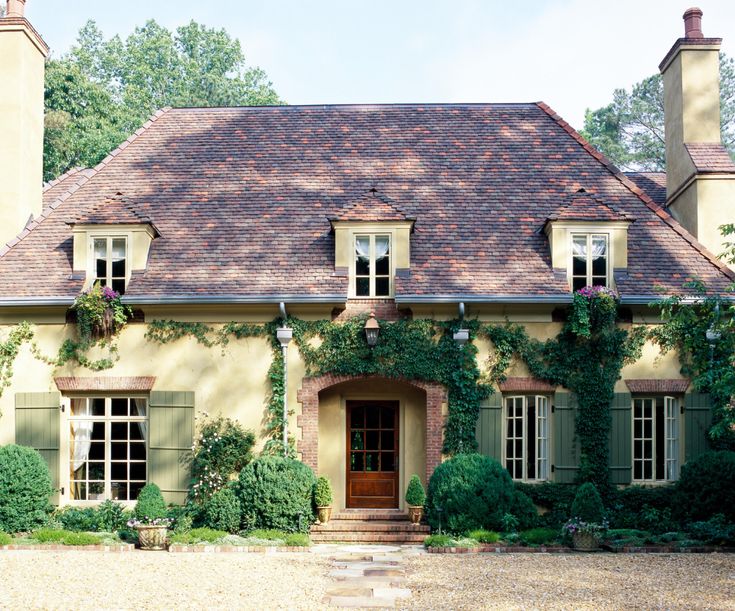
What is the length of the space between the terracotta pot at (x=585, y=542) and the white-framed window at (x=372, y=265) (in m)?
5.35

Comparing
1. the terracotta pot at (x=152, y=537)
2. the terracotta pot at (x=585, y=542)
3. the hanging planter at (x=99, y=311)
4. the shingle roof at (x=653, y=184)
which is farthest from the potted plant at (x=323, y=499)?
the shingle roof at (x=653, y=184)

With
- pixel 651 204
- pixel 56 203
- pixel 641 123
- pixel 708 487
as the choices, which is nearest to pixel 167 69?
pixel 641 123

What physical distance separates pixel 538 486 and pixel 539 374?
195cm

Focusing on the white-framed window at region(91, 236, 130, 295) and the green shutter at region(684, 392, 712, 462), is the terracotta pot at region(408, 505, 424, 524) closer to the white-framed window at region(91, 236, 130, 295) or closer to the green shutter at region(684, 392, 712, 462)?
the green shutter at region(684, 392, 712, 462)

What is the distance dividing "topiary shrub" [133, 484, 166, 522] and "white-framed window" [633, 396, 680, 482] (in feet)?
27.3

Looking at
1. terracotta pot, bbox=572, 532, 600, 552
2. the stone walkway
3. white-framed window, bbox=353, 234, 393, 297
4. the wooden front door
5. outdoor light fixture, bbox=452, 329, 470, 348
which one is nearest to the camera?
the stone walkway

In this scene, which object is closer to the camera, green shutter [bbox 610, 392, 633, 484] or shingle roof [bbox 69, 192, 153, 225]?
green shutter [bbox 610, 392, 633, 484]

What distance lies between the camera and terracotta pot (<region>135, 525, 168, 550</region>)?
45.6 ft

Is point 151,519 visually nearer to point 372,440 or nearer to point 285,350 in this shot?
point 285,350

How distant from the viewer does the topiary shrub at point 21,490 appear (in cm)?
1462

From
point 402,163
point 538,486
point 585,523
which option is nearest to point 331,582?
point 585,523

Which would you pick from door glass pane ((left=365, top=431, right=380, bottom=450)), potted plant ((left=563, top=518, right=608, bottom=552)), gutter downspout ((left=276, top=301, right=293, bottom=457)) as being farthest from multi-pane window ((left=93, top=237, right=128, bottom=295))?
potted plant ((left=563, top=518, right=608, bottom=552))

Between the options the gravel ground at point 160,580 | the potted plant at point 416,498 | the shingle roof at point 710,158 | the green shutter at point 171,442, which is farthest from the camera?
the shingle roof at point 710,158

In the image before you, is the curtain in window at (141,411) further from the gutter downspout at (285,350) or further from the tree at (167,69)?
the tree at (167,69)
